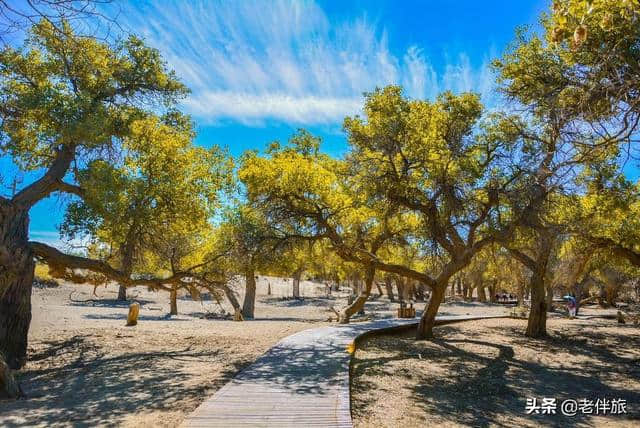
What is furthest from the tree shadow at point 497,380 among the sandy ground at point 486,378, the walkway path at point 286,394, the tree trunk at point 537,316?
the tree trunk at point 537,316

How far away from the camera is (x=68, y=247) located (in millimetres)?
11820

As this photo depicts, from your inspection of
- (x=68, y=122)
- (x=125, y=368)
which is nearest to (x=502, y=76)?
(x=68, y=122)

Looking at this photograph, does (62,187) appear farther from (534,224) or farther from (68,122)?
(534,224)

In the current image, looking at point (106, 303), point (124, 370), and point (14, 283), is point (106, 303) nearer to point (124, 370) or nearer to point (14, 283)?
point (14, 283)

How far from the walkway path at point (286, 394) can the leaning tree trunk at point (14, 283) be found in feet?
16.5

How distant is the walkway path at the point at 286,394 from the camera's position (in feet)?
18.3

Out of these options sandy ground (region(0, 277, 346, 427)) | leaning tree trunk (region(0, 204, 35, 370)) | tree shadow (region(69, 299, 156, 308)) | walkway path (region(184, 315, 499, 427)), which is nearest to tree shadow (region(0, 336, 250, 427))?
sandy ground (region(0, 277, 346, 427))

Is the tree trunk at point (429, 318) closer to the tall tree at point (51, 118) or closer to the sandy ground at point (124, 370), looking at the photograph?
the sandy ground at point (124, 370)

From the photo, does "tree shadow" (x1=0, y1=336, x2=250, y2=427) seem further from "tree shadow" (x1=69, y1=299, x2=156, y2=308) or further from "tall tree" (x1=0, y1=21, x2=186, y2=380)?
"tree shadow" (x1=69, y1=299, x2=156, y2=308)

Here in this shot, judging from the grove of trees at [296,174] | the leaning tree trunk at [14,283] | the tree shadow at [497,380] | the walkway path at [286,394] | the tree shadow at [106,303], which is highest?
the grove of trees at [296,174]

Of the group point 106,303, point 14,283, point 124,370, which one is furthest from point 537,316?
point 106,303

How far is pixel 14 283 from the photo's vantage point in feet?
31.0

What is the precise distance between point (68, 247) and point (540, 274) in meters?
14.5

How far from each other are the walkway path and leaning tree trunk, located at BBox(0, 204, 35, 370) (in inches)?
198
